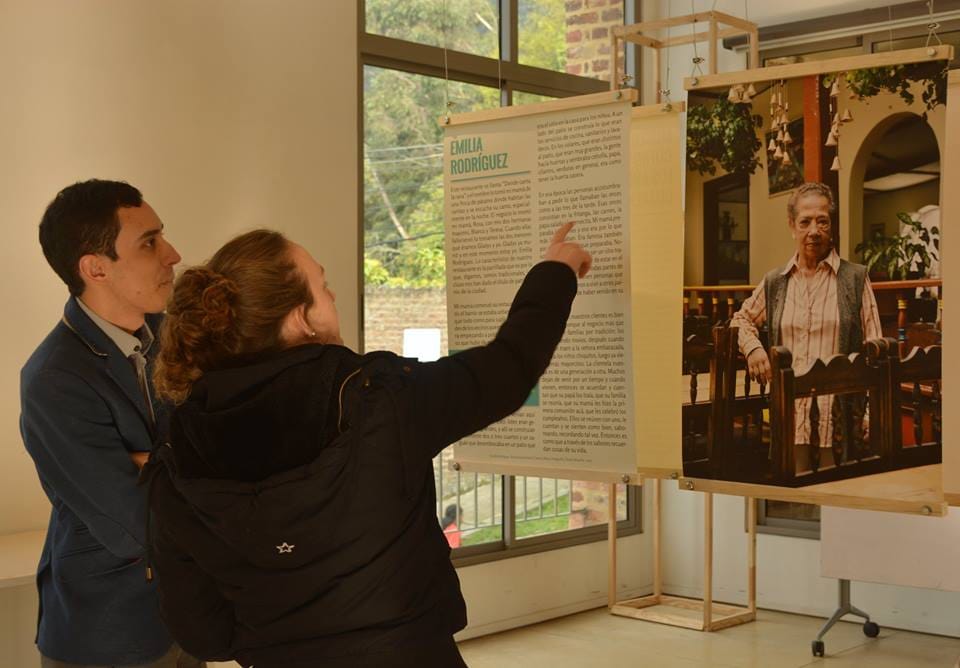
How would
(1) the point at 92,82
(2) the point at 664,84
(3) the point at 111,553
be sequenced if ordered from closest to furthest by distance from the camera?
(3) the point at 111,553, (1) the point at 92,82, (2) the point at 664,84

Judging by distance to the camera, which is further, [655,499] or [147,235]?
Result: [655,499]

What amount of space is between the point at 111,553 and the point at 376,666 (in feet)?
2.80

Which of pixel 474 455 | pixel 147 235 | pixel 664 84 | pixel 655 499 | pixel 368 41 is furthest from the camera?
pixel 664 84

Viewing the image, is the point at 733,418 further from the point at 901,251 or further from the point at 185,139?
the point at 185,139

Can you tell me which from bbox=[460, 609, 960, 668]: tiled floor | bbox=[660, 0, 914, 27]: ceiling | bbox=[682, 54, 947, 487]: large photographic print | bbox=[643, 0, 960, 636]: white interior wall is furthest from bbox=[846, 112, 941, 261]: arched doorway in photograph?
bbox=[643, 0, 960, 636]: white interior wall

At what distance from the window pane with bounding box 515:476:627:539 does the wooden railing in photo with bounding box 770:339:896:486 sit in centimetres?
287

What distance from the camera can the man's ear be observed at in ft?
8.23

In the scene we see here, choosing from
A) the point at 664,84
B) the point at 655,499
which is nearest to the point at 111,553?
the point at 655,499

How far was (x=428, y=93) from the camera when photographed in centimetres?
581

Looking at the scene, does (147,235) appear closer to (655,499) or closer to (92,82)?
(92,82)

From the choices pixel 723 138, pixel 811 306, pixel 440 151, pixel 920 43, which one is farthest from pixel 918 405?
pixel 920 43

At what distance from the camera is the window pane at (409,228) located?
555 cm

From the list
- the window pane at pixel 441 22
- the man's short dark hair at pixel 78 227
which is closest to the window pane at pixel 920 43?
the window pane at pixel 441 22

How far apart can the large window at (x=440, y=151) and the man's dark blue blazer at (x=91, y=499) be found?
3.01 meters
